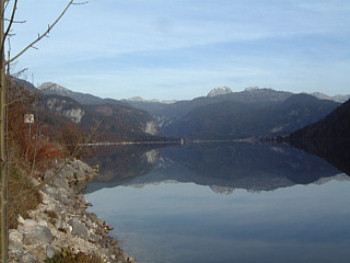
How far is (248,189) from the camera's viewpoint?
3019 centimetres

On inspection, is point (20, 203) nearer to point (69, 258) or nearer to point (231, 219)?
point (69, 258)

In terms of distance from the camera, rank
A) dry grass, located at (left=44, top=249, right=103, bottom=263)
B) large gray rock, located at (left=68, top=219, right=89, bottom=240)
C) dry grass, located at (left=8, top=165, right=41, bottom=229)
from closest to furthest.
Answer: dry grass, located at (left=44, top=249, right=103, bottom=263) → dry grass, located at (left=8, top=165, right=41, bottom=229) → large gray rock, located at (left=68, top=219, right=89, bottom=240)

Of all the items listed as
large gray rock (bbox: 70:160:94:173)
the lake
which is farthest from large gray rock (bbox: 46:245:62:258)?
large gray rock (bbox: 70:160:94:173)

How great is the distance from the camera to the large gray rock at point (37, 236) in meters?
8.91

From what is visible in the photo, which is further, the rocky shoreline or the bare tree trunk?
the rocky shoreline

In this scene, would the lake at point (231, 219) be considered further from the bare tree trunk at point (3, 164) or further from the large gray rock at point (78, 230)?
the bare tree trunk at point (3, 164)

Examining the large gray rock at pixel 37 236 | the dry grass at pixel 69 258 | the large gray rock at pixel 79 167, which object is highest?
the large gray rock at pixel 37 236

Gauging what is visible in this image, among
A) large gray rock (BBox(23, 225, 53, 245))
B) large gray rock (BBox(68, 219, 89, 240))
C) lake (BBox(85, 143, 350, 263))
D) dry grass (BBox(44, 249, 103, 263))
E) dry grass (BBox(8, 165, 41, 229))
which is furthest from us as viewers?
lake (BBox(85, 143, 350, 263))

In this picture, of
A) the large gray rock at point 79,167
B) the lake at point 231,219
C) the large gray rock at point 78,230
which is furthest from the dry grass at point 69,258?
the large gray rock at point 79,167

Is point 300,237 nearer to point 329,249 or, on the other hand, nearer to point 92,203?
point 329,249

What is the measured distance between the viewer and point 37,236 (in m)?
9.11

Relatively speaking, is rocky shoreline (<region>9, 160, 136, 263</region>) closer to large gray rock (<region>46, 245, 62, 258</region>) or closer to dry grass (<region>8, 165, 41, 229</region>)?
large gray rock (<region>46, 245, 62, 258</region>)

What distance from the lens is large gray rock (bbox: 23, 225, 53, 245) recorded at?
891 centimetres

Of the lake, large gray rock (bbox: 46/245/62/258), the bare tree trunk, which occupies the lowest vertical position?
the lake
